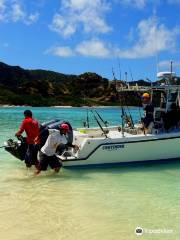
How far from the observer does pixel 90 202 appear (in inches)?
352

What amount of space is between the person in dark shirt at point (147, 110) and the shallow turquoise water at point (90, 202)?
1297 mm

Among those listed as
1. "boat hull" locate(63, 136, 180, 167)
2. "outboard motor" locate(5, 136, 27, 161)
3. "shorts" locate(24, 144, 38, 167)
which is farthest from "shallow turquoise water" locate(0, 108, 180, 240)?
"outboard motor" locate(5, 136, 27, 161)

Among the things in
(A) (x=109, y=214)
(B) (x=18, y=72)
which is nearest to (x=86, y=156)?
(A) (x=109, y=214)

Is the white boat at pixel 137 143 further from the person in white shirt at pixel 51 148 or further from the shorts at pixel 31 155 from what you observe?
the person in white shirt at pixel 51 148

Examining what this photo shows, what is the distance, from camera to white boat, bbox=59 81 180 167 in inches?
481

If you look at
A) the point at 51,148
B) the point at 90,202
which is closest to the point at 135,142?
the point at 51,148

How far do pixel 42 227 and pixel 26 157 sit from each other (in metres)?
4.39

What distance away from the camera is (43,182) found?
10758 millimetres

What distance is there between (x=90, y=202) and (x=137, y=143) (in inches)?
153

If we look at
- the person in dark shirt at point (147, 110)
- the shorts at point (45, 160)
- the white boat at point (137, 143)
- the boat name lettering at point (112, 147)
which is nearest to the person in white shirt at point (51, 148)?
the shorts at point (45, 160)

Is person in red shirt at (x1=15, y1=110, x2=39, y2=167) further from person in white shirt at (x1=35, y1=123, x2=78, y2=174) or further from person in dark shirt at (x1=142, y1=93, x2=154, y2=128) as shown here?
person in dark shirt at (x1=142, y1=93, x2=154, y2=128)

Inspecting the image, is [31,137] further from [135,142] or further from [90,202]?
[90,202]

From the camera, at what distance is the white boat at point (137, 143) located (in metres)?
12.2

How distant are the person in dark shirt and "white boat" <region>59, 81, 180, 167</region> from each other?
21cm
